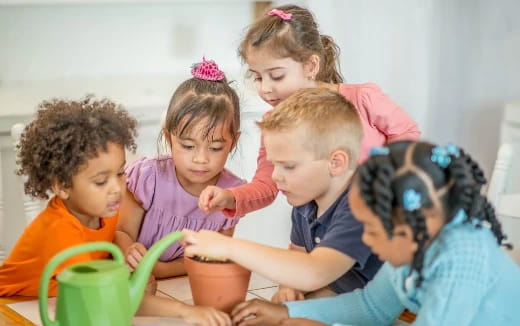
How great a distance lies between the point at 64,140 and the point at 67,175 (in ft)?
0.23

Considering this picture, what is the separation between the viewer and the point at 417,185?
48.7 inches

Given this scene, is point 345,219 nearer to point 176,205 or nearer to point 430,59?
point 176,205

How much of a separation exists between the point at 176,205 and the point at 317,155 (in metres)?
0.53

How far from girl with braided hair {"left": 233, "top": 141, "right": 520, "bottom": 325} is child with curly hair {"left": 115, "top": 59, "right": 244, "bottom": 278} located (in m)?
0.70

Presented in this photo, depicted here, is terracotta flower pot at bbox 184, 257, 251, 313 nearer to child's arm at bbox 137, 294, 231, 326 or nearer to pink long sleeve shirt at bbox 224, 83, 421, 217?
child's arm at bbox 137, 294, 231, 326

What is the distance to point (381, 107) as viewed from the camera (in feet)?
6.94

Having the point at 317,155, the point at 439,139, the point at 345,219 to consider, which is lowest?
the point at 439,139

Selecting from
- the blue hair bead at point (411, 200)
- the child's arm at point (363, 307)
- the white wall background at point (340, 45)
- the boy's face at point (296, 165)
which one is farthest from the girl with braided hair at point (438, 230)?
the white wall background at point (340, 45)

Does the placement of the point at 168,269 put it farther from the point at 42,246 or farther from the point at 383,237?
the point at 383,237

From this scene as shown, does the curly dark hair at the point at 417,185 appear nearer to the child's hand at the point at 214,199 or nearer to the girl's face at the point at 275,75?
the child's hand at the point at 214,199

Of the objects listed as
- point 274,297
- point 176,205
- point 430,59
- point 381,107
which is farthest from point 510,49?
point 274,297

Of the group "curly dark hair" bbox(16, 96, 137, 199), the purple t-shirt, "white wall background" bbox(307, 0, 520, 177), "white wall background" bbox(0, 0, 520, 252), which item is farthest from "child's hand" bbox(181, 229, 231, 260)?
"white wall background" bbox(307, 0, 520, 177)

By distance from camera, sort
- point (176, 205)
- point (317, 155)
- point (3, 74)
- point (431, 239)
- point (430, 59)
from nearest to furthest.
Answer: point (431, 239)
point (317, 155)
point (176, 205)
point (3, 74)
point (430, 59)

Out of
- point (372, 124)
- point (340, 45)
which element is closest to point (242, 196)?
point (372, 124)
